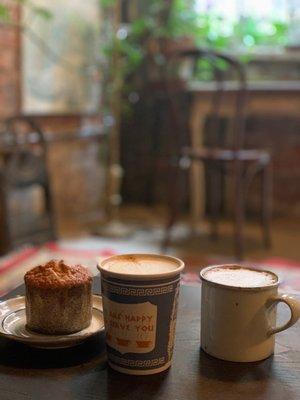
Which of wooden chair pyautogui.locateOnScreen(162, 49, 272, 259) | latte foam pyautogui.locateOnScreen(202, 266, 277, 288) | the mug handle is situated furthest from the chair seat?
the mug handle

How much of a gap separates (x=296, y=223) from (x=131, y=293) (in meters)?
3.36

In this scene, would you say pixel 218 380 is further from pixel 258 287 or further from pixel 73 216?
pixel 73 216

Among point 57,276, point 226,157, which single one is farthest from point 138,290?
point 226,157

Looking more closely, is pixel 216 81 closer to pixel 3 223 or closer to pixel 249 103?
pixel 249 103

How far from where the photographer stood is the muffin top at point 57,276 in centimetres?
86

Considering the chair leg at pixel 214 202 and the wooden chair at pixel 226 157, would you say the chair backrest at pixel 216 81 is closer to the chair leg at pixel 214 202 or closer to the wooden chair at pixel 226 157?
the wooden chair at pixel 226 157

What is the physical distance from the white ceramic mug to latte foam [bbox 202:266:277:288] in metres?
0.02

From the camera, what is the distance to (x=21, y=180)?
2.92m

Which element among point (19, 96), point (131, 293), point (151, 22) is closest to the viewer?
point (131, 293)

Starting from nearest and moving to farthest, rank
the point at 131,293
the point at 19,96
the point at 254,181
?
the point at 131,293 < the point at 19,96 < the point at 254,181

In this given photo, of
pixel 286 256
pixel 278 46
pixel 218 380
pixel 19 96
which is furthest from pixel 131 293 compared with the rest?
pixel 278 46

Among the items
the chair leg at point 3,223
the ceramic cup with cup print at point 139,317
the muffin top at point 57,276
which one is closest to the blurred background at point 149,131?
the chair leg at point 3,223

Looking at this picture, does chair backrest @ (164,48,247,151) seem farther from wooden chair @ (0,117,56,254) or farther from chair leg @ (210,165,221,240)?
wooden chair @ (0,117,56,254)

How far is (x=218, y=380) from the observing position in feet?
2.61
